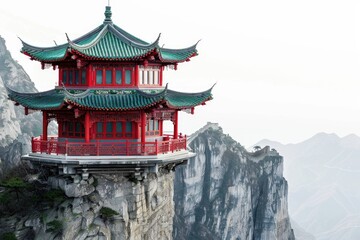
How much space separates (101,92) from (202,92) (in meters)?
6.34

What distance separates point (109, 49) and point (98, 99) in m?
2.63

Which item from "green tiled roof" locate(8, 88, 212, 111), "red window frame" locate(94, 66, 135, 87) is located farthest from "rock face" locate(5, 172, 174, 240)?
"red window frame" locate(94, 66, 135, 87)

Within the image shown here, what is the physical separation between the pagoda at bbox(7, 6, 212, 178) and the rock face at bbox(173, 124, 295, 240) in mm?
108595

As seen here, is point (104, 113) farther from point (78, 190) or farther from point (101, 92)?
point (78, 190)

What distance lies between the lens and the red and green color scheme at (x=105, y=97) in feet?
109

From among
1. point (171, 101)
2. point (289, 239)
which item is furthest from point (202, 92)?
point (289, 239)

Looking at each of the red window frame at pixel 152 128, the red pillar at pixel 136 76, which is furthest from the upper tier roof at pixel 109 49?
the red window frame at pixel 152 128

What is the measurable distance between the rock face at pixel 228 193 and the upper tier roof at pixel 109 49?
107 m

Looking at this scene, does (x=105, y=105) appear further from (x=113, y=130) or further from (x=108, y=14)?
(x=108, y=14)

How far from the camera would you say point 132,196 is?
34344 mm

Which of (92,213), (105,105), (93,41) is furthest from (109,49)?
(92,213)

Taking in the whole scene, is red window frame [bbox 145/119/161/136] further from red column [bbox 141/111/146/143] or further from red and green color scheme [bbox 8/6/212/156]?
red column [bbox 141/111/146/143]

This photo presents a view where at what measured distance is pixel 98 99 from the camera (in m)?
33.5

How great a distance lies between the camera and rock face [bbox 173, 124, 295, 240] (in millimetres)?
146875
